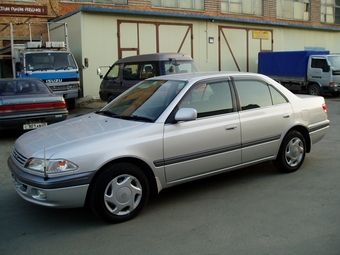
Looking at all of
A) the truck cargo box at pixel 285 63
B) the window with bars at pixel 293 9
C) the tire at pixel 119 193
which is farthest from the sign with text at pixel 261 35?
the tire at pixel 119 193

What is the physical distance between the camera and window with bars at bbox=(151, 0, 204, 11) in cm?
2306

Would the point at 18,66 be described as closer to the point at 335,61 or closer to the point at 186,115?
the point at 186,115

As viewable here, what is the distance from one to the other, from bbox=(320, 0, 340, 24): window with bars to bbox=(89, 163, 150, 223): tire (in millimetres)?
30644

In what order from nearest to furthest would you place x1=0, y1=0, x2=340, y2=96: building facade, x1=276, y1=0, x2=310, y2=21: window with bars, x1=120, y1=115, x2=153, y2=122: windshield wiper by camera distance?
x1=120, y1=115, x2=153, y2=122: windshield wiper → x1=0, y1=0, x2=340, y2=96: building facade → x1=276, y1=0, x2=310, y2=21: window with bars

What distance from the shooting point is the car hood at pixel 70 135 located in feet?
13.4

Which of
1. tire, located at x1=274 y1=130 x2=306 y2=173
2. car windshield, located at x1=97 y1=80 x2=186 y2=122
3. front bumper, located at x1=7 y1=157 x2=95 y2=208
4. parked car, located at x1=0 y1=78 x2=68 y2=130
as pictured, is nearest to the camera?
front bumper, located at x1=7 y1=157 x2=95 y2=208

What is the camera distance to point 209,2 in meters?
24.4

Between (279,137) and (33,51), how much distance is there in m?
10.9

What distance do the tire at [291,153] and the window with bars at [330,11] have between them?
28256mm

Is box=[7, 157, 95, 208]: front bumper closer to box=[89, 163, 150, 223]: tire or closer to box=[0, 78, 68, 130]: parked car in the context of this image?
box=[89, 163, 150, 223]: tire

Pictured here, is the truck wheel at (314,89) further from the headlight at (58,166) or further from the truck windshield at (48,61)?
the headlight at (58,166)

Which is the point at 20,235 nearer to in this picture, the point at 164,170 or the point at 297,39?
the point at 164,170

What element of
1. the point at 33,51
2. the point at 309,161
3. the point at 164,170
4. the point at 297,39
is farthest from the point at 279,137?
the point at 297,39

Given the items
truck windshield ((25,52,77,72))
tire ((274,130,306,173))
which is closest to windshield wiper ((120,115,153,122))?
tire ((274,130,306,173))
